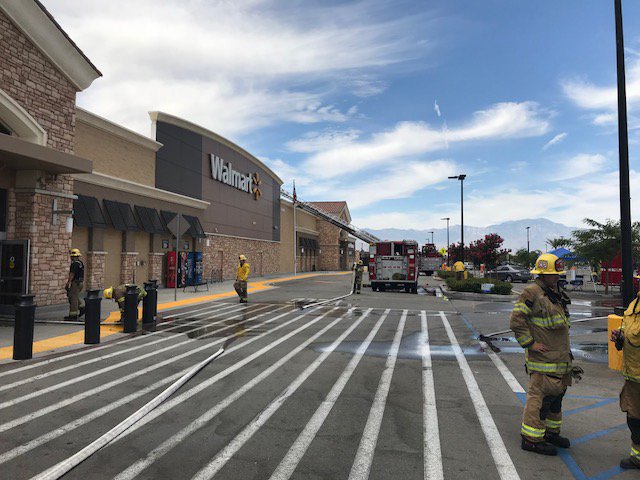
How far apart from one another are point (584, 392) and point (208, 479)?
5.09 metres

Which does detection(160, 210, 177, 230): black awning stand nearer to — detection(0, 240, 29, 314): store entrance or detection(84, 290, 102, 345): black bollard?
detection(0, 240, 29, 314): store entrance

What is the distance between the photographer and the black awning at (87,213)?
16661mm

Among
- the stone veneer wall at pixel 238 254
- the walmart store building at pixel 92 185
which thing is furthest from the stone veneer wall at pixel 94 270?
the stone veneer wall at pixel 238 254

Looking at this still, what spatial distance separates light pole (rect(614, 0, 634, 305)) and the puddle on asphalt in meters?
1.33

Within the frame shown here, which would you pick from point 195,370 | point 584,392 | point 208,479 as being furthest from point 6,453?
point 584,392

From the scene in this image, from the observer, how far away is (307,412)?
4.90 meters

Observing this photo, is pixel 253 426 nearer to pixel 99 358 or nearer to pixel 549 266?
pixel 549 266

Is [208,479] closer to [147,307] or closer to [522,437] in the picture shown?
[522,437]

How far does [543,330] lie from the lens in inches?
164

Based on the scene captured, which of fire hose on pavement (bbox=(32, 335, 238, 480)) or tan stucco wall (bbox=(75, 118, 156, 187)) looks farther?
tan stucco wall (bbox=(75, 118, 156, 187))

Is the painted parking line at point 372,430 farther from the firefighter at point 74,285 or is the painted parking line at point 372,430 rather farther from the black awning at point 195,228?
the black awning at point 195,228

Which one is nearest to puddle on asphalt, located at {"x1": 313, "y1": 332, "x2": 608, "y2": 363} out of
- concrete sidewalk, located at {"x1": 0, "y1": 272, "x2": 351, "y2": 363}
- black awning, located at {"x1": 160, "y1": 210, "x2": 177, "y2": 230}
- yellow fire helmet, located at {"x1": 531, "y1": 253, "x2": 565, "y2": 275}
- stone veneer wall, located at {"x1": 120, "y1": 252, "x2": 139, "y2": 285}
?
yellow fire helmet, located at {"x1": 531, "y1": 253, "x2": 565, "y2": 275}

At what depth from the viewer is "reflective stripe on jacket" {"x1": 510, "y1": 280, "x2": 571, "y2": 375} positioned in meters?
4.08

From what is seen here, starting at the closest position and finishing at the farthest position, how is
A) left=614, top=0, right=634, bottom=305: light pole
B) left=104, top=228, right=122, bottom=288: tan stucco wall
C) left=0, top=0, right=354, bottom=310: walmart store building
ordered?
left=614, top=0, right=634, bottom=305: light pole → left=0, top=0, right=354, bottom=310: walmart store building → left=104, top=228, right=122, bottom=288: tan stucco wall
